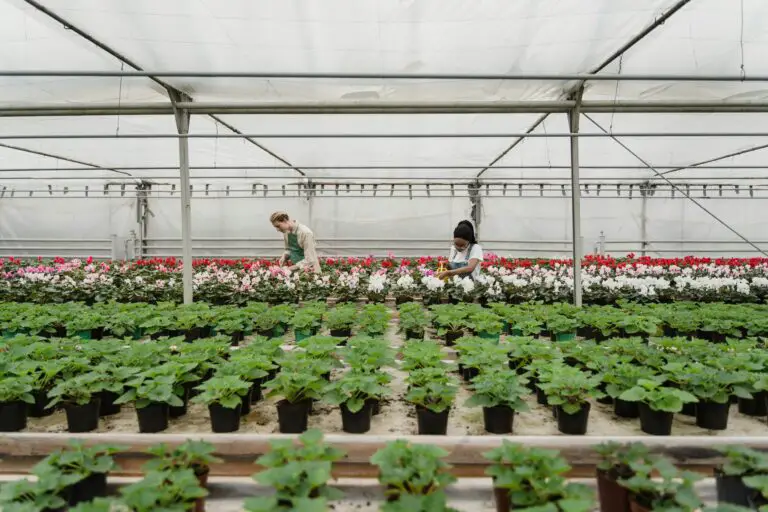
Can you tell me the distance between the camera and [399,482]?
1.57 m

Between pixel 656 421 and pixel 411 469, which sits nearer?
pixel 411 469

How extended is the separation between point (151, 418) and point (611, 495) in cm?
235

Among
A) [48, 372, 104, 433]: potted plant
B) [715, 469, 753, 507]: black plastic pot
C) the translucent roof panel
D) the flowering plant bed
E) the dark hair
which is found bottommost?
[715, 469, 753, 507]: black plastic pot

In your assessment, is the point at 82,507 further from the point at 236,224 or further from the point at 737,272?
the point at 236,224

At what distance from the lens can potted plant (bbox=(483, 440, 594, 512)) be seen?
4.77ft

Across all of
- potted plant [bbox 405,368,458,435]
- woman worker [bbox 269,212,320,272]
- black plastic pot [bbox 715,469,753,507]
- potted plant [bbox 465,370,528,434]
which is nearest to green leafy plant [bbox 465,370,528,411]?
potted plant [bbox 465,370,528,434]

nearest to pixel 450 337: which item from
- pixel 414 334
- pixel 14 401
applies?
pixel 414 334

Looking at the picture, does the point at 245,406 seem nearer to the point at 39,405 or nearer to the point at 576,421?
the point at 39,405

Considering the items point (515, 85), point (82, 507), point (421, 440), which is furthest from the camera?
point (515, 85)

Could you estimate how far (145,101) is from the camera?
5.20m

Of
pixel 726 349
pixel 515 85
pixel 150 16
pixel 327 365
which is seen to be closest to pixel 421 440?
pixel 327 365

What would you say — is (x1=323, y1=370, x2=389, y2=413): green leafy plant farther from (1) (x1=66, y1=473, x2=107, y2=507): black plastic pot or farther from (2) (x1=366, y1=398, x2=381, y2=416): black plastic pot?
(1) (x1=66, y1=473, x2=107, y2=507): black plastic pot

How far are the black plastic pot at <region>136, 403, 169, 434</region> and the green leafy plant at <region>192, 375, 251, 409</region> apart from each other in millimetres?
341

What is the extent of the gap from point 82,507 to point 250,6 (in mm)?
3279
